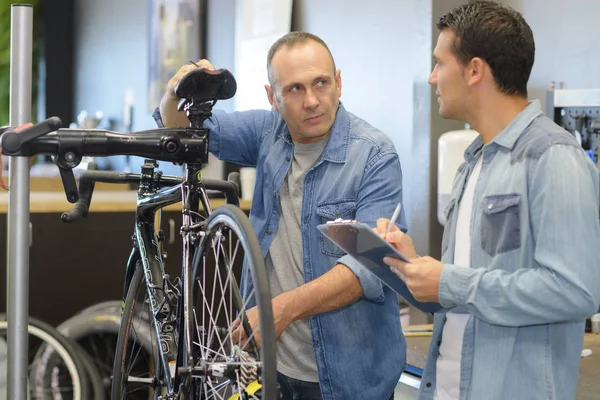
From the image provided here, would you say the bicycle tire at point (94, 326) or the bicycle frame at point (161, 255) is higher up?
the bicycle frame at point (161, 255)

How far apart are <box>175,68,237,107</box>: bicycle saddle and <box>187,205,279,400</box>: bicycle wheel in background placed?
264 mm

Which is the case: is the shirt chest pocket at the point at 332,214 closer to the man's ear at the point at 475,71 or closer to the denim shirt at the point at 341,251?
the denim shirt at the point at 341,251

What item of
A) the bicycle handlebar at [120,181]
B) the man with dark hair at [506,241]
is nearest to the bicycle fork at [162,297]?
the bicycle handlebar at [120,181]

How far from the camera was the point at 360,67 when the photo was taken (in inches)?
156

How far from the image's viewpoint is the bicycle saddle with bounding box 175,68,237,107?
5.16 ft

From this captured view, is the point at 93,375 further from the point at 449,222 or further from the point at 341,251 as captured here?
the point at 449,222

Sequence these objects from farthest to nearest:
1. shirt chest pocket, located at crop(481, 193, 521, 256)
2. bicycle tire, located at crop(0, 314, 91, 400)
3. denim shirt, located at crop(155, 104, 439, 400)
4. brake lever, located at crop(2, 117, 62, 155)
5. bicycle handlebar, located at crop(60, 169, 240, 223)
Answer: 1. bicycle tire, located at crop(0, 314, 91, 400)
2. bicycle handlebar, located at crop(60, 169, 240, 223)
3. denim shirt, located at crop(155, 104, 439, 400)
4. brake lever, located at crop(2, 117, 62, 155)
5. shirt chest pocket, located at crop(481, 193, 521, 256)

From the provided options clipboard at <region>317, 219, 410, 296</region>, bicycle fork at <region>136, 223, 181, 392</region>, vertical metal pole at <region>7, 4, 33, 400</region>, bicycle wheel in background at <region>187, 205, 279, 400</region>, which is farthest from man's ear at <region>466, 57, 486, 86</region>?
vertical metal pole at <region>7, 4, 33, 400</region>

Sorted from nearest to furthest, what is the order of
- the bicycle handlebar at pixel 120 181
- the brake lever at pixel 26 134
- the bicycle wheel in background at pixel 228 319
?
the bicycle wheel in background at pixel 228 319, the brake lever at pixel 26 134, the bicycle handlebar at pixel 120 181

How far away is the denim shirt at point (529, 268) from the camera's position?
50.8 inches

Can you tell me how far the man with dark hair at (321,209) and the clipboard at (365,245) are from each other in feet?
0.79

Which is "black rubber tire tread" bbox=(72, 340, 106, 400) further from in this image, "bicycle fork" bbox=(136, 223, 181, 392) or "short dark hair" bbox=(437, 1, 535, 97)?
"short dark hair" bbox=(437, 1, 535, 97)

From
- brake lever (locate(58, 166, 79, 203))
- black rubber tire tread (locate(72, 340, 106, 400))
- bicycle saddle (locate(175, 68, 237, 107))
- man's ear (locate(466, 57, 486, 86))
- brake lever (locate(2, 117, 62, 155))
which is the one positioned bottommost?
black rubber tire tread (locate(72, 340, 106, 400))

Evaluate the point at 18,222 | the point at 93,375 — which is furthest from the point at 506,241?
the point at 93,375
